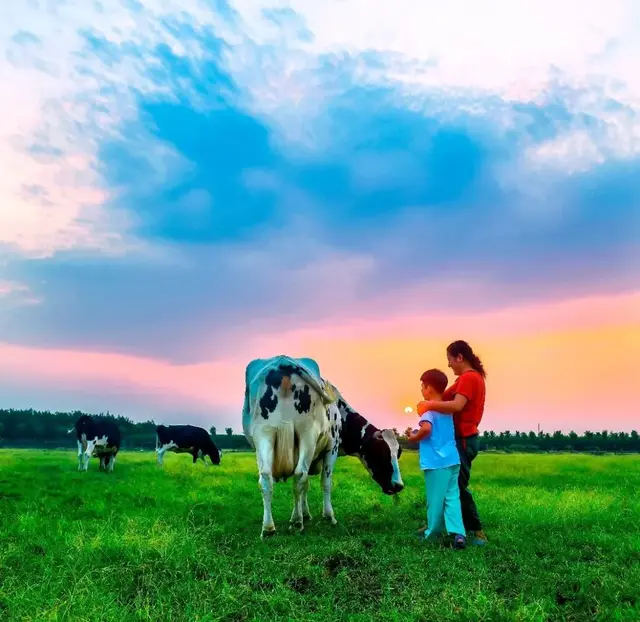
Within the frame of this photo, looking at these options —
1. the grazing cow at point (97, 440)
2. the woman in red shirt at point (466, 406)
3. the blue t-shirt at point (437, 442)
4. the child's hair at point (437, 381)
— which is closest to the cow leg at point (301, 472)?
the blue t-shirt at point (437, 442)

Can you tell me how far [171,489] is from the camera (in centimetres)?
1459

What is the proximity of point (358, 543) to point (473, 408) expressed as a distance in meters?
2.31

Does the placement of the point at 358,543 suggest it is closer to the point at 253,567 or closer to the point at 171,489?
the point at 253,567

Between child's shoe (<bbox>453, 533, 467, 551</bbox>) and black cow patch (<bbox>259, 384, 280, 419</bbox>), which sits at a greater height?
black cow patch (<bbox>259, 384, 280, 419</bbox>)

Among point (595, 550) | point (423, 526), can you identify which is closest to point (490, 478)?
point (423, 526)

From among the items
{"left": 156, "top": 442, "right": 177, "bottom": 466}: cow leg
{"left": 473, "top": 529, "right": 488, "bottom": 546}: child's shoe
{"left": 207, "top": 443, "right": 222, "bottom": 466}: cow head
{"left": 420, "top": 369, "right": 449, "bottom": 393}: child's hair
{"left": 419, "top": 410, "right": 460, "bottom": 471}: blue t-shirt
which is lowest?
{"left": 207, "top": 443, "right": 222, "bottom": 466}: cow head

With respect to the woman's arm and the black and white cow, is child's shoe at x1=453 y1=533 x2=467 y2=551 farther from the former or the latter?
the black and white cow

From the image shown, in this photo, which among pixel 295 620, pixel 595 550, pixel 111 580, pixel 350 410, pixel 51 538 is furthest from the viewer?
pixel 350 410

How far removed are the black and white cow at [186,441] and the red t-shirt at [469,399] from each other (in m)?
18.9

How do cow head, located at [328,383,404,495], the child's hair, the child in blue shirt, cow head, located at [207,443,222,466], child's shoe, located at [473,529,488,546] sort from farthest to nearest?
cow head, located at [207,443,222,466] → cow head, located at [328,383,404,495] → the child's hair → the child in blue shirt → child's shoe, located at [473,529,488,546]

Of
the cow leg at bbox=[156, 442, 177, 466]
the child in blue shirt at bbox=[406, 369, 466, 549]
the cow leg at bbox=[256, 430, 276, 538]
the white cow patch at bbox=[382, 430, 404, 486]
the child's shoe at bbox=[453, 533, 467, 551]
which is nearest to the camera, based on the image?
the child's shoe at bbox=[453, 533, 467, 551]

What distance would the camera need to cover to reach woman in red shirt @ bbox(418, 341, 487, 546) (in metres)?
7.97

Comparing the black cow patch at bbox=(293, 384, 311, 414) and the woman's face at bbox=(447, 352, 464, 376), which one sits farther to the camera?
the black cow patch at bbox=(293, 384, 311, 414)

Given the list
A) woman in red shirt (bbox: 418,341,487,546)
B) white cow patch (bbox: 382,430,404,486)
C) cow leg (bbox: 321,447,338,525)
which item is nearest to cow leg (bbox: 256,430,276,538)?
cow leg (bbox: 321,447,338,525)
